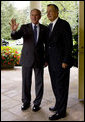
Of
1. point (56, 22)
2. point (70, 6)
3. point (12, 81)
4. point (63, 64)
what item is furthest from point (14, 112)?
point (70, 6)

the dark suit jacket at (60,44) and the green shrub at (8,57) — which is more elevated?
the dark suit jacket at (60,44)

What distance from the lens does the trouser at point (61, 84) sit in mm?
2457

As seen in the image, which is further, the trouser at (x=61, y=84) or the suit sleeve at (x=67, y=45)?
the trouser at (x=61, y=84)

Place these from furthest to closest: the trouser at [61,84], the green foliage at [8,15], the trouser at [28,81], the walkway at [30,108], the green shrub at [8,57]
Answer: the green foliage at [8,15], the green shrub at [8,57], the trouser at [28,81], the walkway at [30,108], the trouser at [61,84]

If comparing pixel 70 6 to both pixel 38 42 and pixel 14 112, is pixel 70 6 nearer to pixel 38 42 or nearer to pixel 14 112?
pixel 38 42

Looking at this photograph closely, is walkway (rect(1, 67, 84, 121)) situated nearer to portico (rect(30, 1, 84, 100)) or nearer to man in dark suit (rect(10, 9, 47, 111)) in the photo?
portico (rect(30, 1, 84, 100))

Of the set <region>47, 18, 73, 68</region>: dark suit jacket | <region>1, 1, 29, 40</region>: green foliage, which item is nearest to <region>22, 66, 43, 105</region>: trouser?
<region>47, 18, 73, 68</region>: dark suit jacket

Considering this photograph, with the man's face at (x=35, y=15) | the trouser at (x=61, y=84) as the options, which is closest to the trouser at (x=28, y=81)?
the trouser at (x=61, y=84)

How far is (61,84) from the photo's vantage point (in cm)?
248

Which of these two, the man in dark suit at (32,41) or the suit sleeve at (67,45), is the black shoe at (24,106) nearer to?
the man in dark suit at (32,41)

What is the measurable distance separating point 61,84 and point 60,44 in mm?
563

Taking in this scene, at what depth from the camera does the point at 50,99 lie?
338cm

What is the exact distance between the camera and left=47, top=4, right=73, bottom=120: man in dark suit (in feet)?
7.75

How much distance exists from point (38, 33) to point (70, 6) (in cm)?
436
